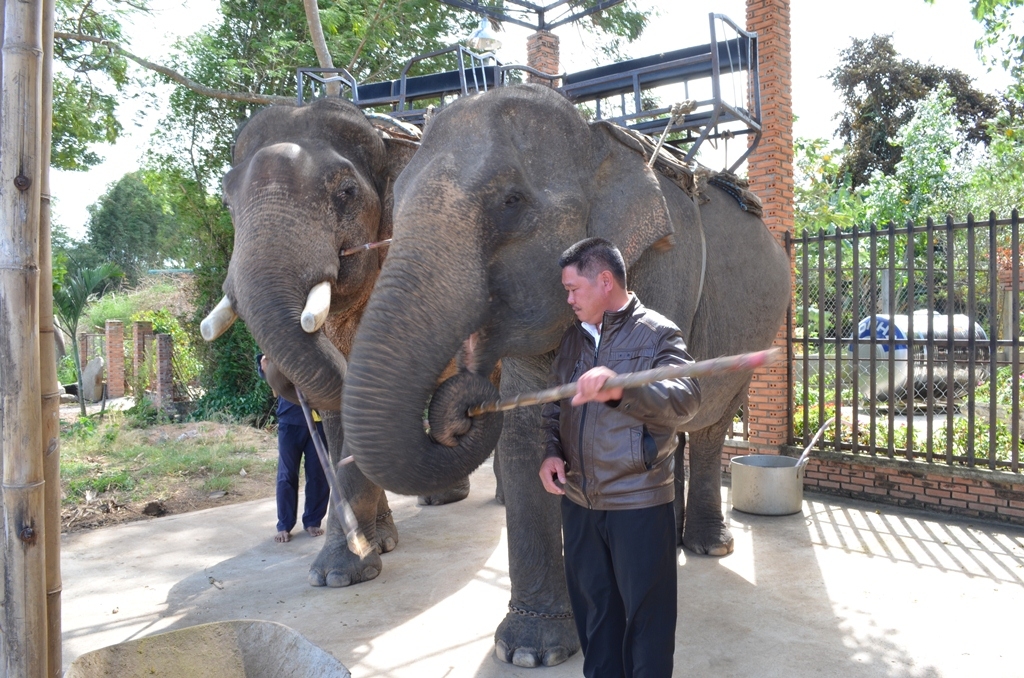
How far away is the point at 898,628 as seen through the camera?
13.7 ft

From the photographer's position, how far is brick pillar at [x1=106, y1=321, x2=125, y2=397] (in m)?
19.0

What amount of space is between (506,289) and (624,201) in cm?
73

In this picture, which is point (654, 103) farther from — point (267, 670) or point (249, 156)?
point (267, 670)

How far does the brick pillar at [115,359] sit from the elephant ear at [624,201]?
18.1m

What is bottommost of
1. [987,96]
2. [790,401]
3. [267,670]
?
[267,670]

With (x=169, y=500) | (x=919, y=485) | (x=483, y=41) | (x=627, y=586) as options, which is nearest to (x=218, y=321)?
(x=627, y=586)

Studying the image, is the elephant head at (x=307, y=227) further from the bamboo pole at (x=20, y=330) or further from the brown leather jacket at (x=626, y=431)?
the brown leather jacket at (x=626, y=431)

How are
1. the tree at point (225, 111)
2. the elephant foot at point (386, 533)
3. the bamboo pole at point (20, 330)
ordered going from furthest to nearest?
the tree at point (225, 111) < the elephant foot at point (386, 533) < the bamboo pole at point (20, 330)

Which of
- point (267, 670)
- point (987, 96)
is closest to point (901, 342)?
point (267, 670)

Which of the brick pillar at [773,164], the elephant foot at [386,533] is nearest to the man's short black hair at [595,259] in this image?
the elephant foot at [386,533]

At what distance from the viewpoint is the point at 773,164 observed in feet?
25.8

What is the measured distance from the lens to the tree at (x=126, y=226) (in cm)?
4131

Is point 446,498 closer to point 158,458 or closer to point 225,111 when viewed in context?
point 158,458

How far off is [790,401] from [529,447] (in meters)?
4.74
